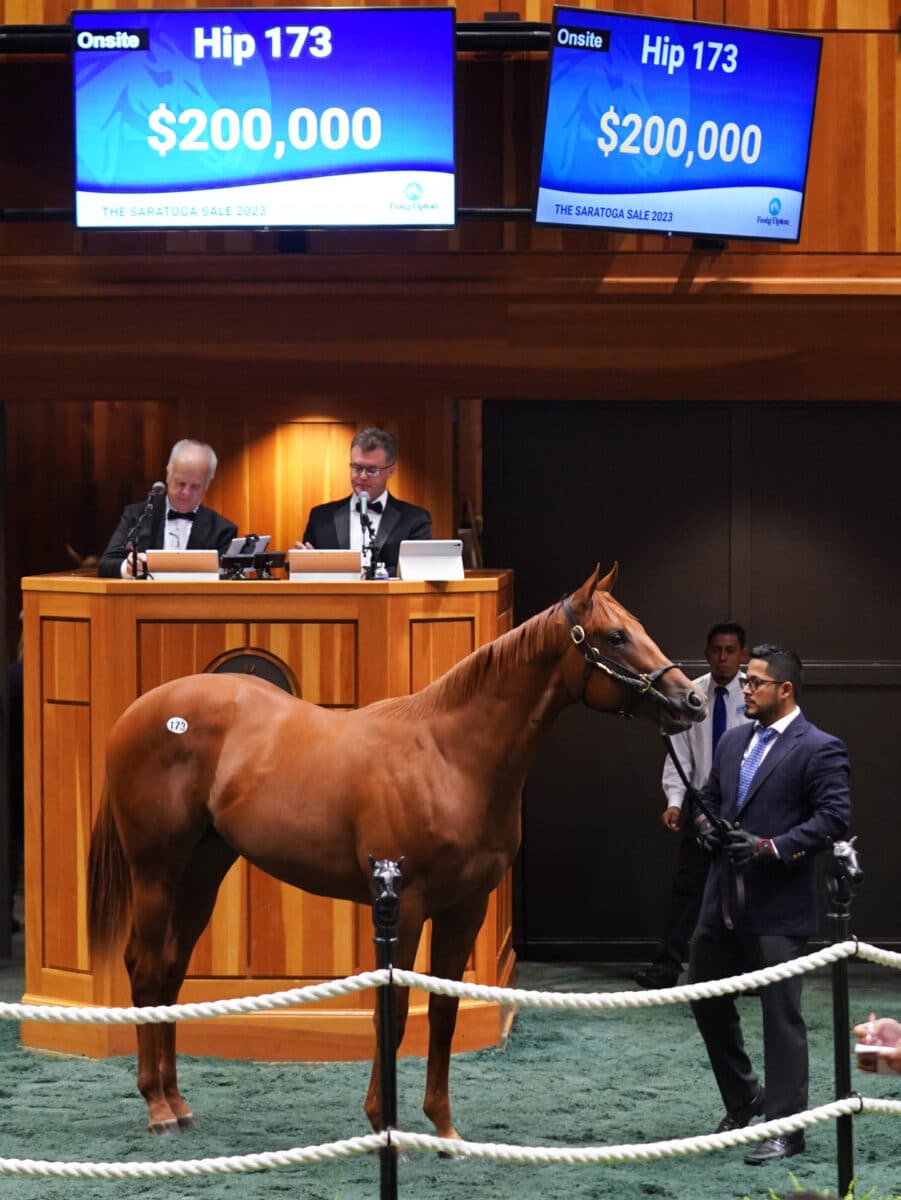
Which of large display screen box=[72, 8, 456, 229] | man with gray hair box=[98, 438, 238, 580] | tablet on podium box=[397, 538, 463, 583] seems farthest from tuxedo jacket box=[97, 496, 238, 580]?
large display screen box=[72, 8, 456, 229]

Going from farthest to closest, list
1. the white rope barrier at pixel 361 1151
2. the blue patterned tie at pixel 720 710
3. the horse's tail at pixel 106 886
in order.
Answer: the blue patterned tie at pixel 720 710 → the horse's tail at pixel 106 886 → the white rope barrier at pixel 361 1151

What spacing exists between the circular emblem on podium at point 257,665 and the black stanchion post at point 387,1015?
2.61 m

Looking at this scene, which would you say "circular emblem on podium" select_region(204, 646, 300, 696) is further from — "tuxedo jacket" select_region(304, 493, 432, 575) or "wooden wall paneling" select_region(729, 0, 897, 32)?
"wooden wall paneling" select_region(729, 0, 897, 32)

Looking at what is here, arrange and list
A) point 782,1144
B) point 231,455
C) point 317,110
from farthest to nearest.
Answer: point 231,455 → point 317,110 → point 782,1144

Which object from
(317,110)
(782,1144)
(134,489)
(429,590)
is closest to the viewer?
(782,1144)

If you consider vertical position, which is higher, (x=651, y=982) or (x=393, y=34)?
(x=393, y=34)

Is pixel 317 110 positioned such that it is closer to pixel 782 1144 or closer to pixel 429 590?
pixel 429 590

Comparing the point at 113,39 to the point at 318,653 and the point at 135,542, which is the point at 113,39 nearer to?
the point at 135,542

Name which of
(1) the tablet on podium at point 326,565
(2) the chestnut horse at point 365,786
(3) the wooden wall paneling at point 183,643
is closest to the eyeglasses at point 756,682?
(2) the chestnut horse at point 365,786

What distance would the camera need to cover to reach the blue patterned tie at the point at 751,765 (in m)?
6.00

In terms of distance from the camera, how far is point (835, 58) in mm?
8164

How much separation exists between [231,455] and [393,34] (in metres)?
2.25

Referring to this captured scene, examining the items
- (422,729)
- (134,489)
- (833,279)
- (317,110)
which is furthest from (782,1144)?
(134,489)

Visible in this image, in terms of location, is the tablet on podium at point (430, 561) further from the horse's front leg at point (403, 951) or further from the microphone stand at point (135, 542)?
the horse's front leg at point (403, 951)
